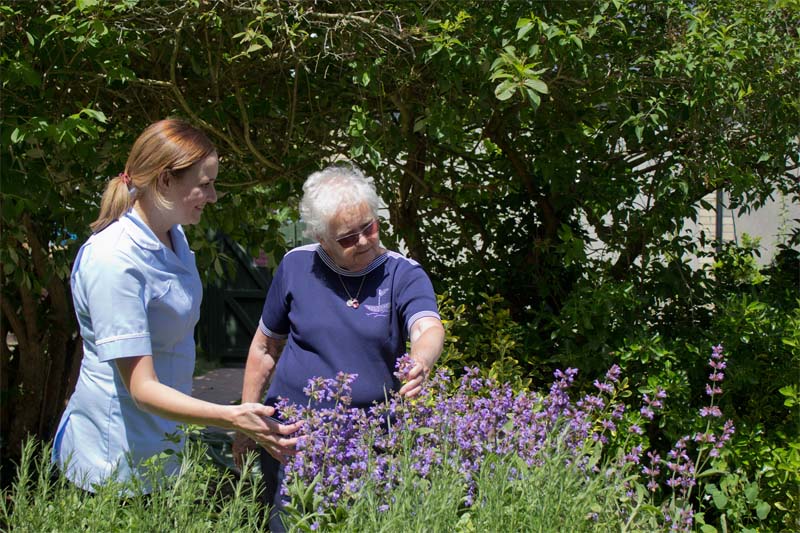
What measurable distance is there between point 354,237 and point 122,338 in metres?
0.80

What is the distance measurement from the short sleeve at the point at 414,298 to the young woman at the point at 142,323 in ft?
1.97

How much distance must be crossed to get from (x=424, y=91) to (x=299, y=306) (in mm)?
1757

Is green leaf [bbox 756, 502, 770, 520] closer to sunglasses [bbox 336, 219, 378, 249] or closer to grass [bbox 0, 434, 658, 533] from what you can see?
grass [bbox 0, 434, 658, 533]

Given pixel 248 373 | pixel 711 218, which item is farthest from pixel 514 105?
pixel 711 218

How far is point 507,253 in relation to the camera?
4.53m

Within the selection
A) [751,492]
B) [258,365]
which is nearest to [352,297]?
[258,365]

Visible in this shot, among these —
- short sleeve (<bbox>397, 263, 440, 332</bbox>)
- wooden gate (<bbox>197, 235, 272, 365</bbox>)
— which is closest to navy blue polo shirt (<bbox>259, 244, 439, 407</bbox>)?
short sleeve (<bbox>397, 263, 440, 332</bbox>)

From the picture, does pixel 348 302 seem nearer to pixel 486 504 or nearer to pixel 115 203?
pixel 115 203

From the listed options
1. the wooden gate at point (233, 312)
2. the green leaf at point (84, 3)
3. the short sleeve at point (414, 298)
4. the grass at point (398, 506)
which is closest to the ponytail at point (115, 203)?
the grass at point (398, 506)

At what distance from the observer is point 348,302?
2639 mm

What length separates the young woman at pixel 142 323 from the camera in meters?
2.06

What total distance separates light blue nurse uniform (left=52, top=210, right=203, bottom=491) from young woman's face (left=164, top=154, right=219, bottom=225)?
10 cm

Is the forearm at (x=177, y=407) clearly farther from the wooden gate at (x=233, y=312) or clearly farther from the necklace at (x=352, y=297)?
the wooden gate at (x=233, y=312)

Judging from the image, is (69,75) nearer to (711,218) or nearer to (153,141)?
(153,141)
